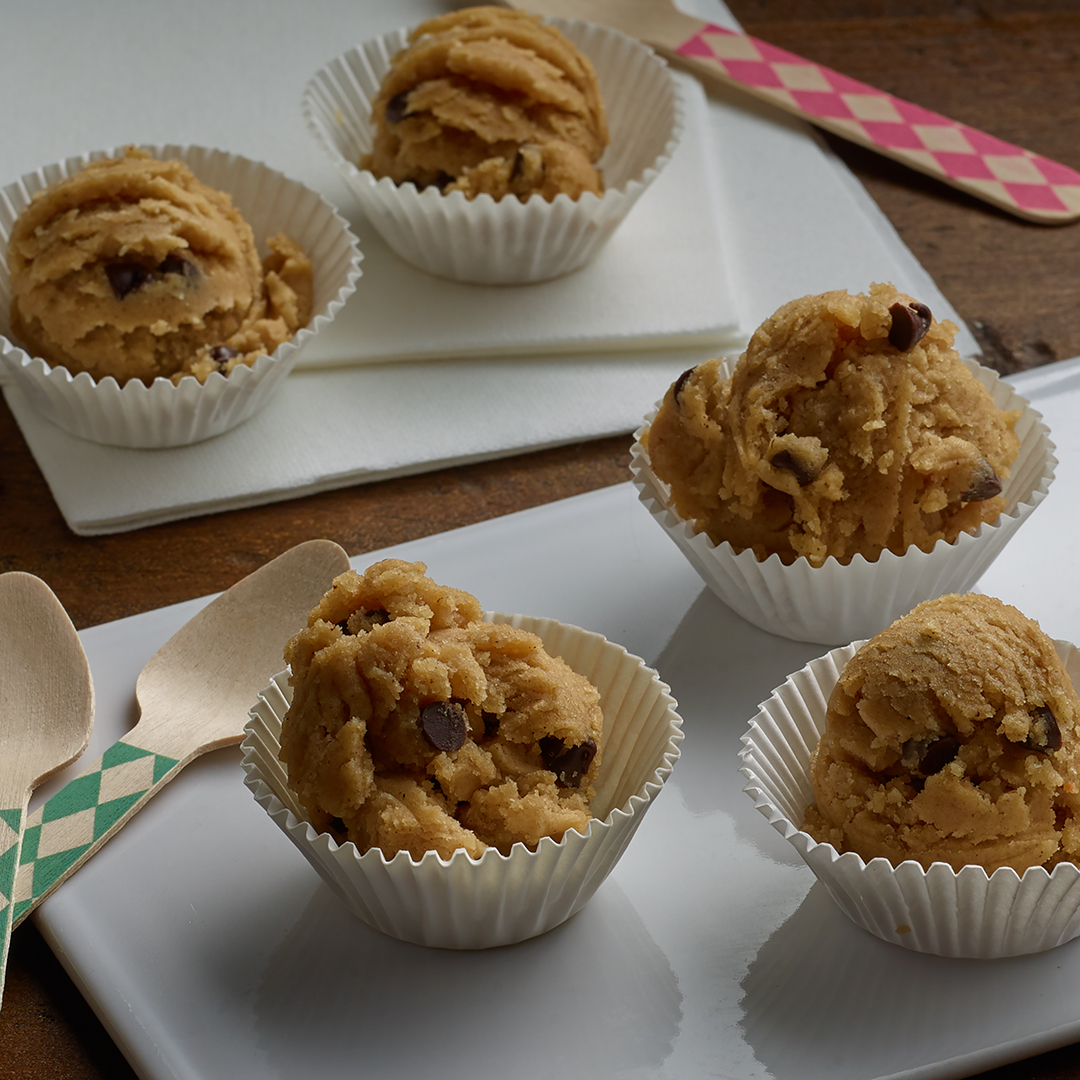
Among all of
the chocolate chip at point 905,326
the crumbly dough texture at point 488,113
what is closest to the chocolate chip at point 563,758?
the chocolate chip at point 905,326

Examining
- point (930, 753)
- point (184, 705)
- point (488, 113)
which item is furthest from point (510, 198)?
point (930, 753)

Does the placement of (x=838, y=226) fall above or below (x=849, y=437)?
below

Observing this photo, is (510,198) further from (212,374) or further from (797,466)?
(797,466)

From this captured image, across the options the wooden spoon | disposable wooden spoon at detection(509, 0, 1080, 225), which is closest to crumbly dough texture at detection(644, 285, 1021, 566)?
the wooden spoon

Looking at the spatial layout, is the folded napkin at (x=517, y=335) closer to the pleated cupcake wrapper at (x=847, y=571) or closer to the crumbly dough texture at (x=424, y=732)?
the pleated cupcake wrapper at (x=847, y=571)

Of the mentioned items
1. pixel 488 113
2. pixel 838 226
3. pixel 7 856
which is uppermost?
pixel 488 113

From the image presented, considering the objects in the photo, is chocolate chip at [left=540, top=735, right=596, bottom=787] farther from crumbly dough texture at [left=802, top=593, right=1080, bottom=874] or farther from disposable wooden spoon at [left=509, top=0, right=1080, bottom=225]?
disposable wooden spoon at [left=509, top=0, right=1080, bottom=225]
